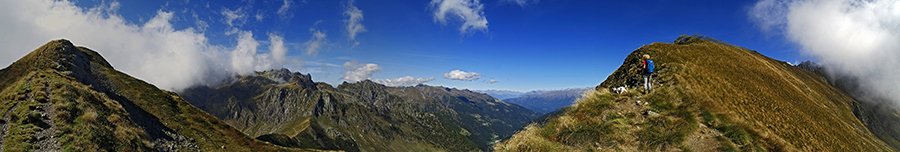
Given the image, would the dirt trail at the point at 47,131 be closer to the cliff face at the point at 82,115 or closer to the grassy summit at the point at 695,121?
the cliff face at the point at 82,115

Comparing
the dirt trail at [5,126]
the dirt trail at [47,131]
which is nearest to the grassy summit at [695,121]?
the dirt trail at [47,131]

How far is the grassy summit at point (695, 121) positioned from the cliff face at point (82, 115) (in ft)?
116

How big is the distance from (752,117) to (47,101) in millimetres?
52544

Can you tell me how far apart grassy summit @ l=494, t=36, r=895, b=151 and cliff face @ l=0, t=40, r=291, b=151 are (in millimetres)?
35297

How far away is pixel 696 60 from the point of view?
20922mm

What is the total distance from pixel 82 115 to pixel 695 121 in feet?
154

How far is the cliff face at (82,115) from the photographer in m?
23.2

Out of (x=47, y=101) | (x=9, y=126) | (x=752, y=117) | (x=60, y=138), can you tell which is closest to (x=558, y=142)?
→ (x=752, y=117)

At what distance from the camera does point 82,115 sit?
90.1 feet

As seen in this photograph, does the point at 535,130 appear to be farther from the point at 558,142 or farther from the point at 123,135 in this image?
the point at 123,135

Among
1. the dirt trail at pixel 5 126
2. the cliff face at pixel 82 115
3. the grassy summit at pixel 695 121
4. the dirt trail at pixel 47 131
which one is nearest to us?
the grassy summit at pixel 695 121

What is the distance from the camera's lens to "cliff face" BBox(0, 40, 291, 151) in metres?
23.2

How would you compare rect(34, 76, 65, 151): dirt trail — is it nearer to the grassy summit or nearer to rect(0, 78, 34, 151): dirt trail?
rect(0, 78, 34, 151): dirt trail

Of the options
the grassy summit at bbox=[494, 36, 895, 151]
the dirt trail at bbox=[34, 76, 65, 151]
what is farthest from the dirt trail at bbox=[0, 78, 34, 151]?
the grassy summit at bbox=[494, 36, 895, 151]
